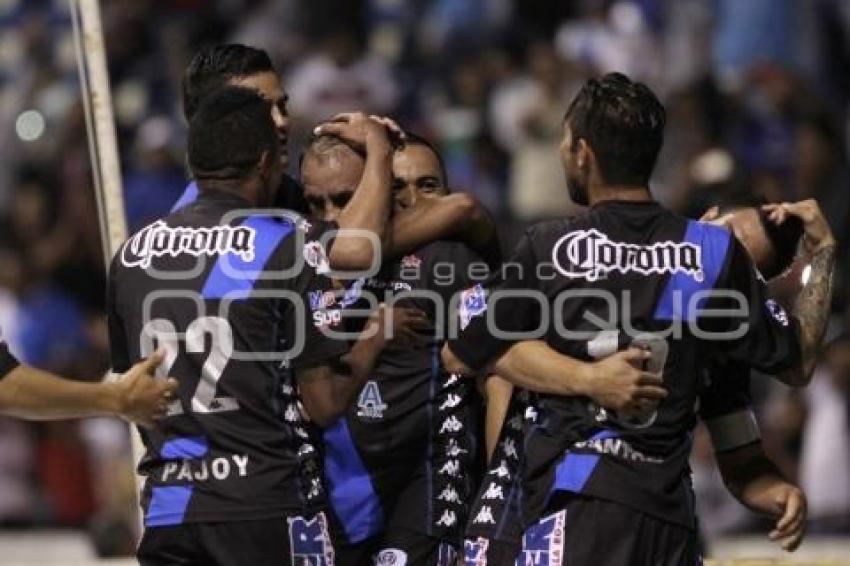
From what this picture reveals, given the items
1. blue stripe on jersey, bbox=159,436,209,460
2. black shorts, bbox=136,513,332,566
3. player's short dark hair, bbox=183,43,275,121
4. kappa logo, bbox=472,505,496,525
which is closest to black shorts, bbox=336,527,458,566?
kappa logo, bbox=472,505,496,525

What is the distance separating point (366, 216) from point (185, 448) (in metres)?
1.02

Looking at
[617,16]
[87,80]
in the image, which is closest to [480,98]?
[617,16]

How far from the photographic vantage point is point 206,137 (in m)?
6.41

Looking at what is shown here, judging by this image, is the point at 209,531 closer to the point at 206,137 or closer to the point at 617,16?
the point at 206,137

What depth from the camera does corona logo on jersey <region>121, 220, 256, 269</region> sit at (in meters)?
6.32

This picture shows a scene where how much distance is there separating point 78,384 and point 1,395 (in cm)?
27

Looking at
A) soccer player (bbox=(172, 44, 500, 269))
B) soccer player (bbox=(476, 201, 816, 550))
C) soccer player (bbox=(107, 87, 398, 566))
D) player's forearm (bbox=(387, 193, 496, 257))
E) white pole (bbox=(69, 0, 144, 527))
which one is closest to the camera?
soccer player (bbox=(107, 87, 398, 566))

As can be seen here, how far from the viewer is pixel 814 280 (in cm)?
674

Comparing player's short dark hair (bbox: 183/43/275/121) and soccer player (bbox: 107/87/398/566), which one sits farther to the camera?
player's short dark hair (bbox: 183/43/275/121)

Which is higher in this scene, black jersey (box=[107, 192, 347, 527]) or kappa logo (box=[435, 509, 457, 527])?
black jersey (box=[107, 192, 347, 527])

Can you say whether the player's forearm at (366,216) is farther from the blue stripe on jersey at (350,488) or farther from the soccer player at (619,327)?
the blue stripe on jersey at (350,488)

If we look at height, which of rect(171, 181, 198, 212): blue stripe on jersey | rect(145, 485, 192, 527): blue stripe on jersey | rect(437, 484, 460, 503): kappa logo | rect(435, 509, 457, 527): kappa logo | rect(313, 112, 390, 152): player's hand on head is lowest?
rect(435, 509, 457, 527): kappa logo

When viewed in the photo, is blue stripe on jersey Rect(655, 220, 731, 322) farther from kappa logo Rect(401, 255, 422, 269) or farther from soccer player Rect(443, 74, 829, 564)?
kappa logo Rect(401, 255, 422, 269)

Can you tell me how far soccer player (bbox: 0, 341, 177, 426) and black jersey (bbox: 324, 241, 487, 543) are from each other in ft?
3.67
